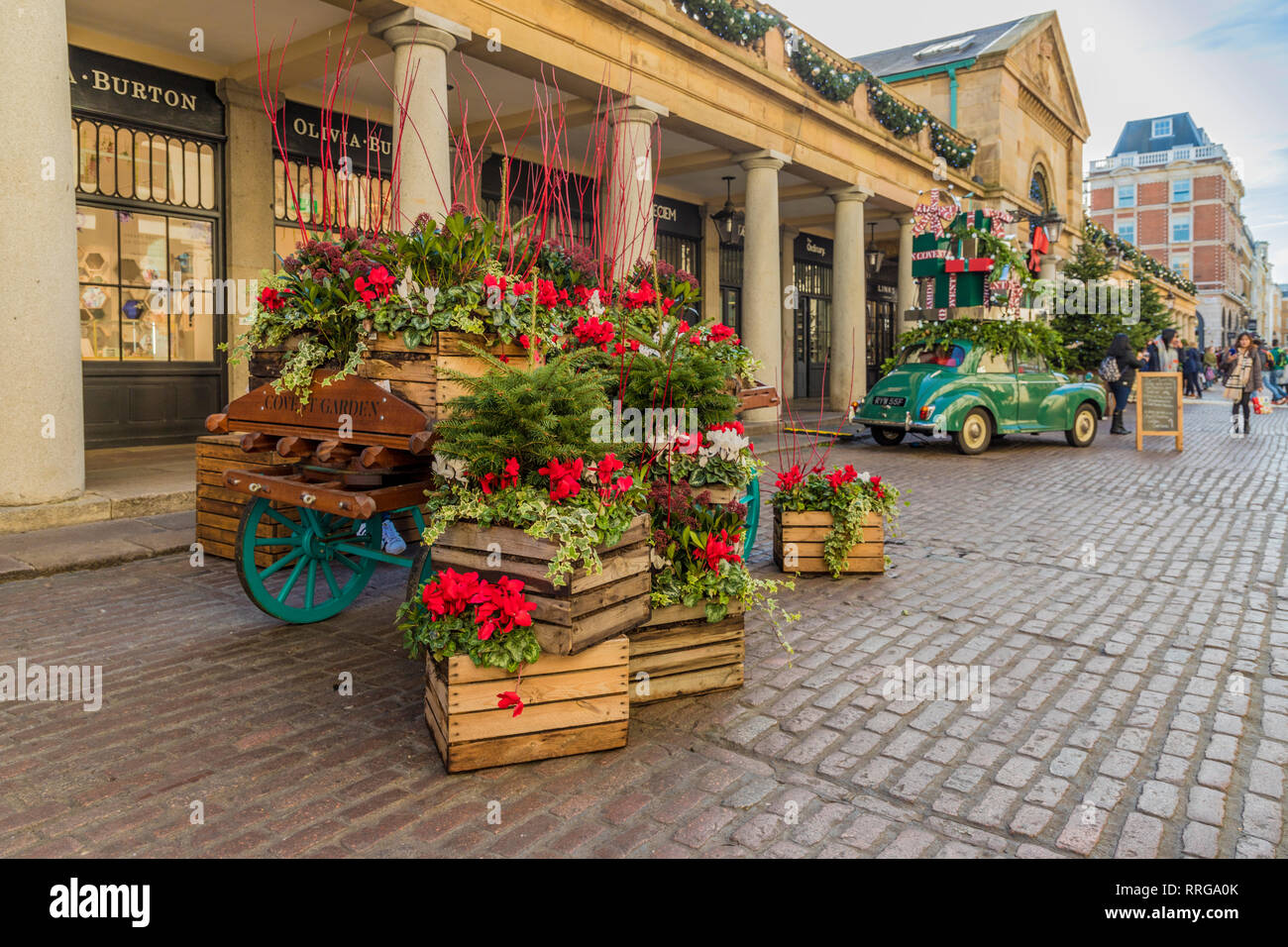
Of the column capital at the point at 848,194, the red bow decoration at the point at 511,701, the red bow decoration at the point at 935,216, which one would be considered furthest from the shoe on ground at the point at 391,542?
the column capital at the point at 848,194

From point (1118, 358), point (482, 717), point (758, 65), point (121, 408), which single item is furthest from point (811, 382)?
point (482, 717)

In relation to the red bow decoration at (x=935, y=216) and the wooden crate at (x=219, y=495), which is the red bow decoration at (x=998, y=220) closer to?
the red bow decoration at (x=935, y=216)

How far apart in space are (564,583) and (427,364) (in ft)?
4.26

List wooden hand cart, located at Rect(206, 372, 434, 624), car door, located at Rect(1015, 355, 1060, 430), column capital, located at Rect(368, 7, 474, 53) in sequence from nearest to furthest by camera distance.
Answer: wooden hand cart, located at Rect(206, 372, 434, 624), column capital, located at Rect(368, 7, 474, 53), car door, located at Rect(1015, 355, 1060, 430)

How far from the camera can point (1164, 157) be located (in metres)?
85.6

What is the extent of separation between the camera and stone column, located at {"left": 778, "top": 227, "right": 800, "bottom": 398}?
2367 centimetres

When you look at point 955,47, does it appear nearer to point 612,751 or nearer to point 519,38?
point 519,38

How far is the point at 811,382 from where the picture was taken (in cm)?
2542

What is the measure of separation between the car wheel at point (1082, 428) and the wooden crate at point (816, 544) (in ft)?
34.0

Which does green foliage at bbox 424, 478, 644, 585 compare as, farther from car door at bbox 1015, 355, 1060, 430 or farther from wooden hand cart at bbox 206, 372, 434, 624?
car door at bbox 1015, 355, 1060, 430

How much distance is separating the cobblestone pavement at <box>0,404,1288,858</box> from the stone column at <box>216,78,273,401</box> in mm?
6587

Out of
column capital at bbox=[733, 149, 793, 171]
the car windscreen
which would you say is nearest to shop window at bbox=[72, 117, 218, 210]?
column capital at bbox=[733, 149, 793, 171]

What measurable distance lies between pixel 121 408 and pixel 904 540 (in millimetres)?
9336

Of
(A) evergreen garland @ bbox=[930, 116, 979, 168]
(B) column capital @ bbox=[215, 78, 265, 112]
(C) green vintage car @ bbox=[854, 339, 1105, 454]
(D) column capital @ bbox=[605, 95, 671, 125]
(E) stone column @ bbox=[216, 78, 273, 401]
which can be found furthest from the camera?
(A) evergreen garland @ bbox=[930, 116, 979, 168]
